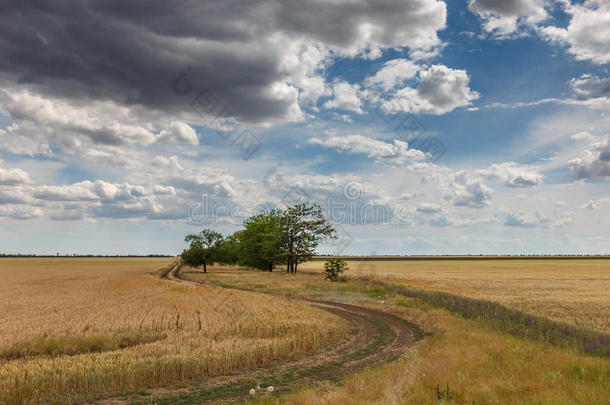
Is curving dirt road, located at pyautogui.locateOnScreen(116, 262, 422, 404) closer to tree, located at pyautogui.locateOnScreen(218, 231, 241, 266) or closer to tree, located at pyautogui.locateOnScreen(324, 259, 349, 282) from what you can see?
tree, located at pyautogui.locateOnScreen(324, 259, 349, 282)

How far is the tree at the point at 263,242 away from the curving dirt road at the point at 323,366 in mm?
60938

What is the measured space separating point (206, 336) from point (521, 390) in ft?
45.8

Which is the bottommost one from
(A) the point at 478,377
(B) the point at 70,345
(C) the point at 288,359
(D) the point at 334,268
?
(C) the point at 288,359

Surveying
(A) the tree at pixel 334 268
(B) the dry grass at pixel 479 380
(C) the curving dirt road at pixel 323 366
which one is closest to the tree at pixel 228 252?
(A) the tree at pixel 334 268

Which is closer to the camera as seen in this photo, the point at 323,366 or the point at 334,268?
the point at 323,366

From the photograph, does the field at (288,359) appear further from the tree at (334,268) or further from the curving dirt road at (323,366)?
the tree at (334,268)

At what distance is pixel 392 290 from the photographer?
133 ft

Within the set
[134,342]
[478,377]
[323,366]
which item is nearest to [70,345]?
[134,342]

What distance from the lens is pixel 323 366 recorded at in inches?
582

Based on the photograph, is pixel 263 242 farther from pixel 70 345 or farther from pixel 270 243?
pixel 70 345

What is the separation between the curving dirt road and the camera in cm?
1173

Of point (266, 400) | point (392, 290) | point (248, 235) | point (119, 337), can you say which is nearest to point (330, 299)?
point (392, 290)

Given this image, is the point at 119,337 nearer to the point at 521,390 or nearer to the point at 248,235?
the point at 521,390

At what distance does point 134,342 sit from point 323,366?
9455mm
